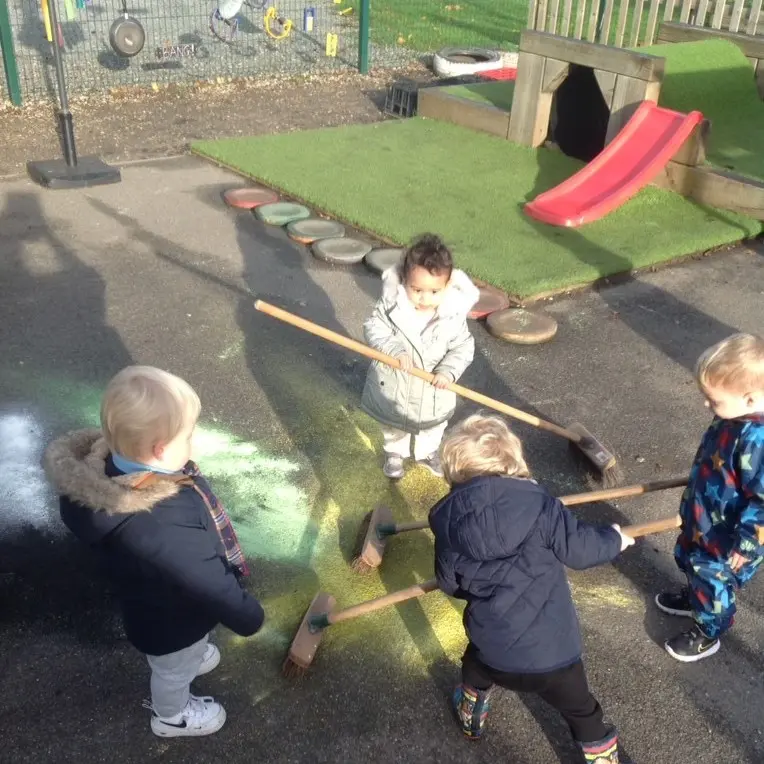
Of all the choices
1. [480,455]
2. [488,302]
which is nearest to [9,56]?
[488,302]

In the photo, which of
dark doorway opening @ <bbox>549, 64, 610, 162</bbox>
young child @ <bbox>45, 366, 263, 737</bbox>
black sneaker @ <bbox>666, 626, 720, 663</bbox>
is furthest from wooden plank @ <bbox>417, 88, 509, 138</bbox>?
young child @ <bbox>45, 366, 263, 737</bbox>

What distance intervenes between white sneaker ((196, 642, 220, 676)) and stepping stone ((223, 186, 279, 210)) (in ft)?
16.7

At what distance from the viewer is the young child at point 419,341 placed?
3641 millimetres

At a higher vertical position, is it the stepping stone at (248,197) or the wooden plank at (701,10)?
the wooden plank at (701,10)

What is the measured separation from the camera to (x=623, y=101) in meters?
8.04

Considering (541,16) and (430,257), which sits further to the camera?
(541,16)

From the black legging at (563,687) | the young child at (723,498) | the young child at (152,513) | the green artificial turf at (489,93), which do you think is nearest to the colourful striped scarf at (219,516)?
the young child at (152,513)

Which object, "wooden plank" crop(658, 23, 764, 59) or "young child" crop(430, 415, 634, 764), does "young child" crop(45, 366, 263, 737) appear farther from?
"wooden plank" crop(658, 23, 764, 59)

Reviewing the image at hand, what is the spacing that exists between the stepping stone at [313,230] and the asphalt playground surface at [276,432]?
0.17m

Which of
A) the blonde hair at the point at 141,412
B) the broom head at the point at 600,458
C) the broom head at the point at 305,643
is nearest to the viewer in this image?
the blonde hair at the point at 141,412

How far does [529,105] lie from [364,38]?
460 centimetres

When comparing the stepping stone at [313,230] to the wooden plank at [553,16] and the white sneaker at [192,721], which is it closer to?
the white sneaker at [192,721]

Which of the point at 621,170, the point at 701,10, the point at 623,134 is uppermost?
the point at 701,10

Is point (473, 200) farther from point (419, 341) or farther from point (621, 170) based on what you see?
point (419, 341)
